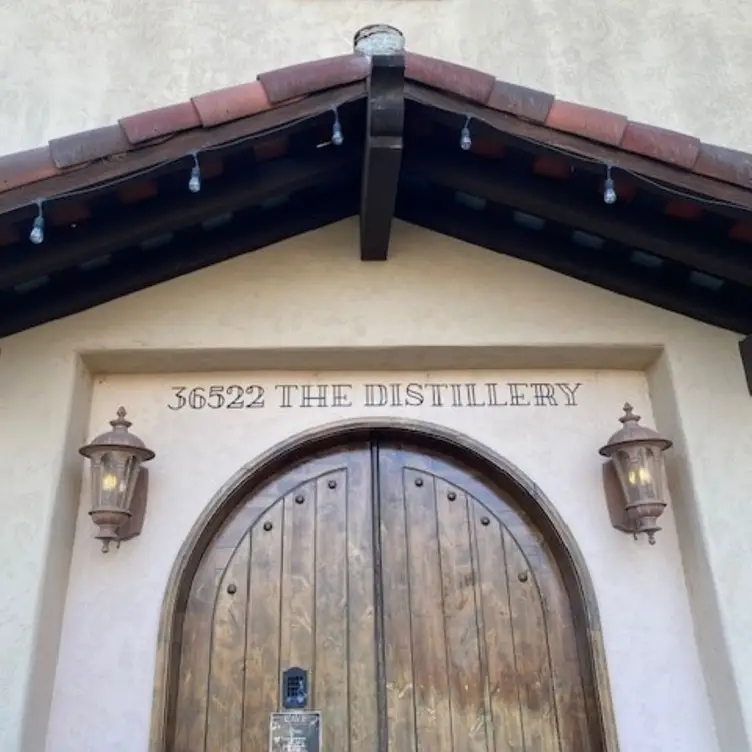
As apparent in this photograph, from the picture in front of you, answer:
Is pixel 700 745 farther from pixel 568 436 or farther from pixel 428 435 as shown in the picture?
pixel 428 435

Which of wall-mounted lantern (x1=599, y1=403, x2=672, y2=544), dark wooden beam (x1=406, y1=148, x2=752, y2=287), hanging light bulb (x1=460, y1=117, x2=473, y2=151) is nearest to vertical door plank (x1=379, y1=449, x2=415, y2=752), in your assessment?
wall-mounted lantern (x1=599, y1=403, x2=672, y2=544)

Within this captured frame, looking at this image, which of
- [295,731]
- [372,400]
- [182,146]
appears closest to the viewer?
[182,146]

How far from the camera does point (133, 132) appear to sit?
2895mm

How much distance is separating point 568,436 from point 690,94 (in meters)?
2.01

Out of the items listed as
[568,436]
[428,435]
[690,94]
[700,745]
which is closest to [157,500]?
[428,435]

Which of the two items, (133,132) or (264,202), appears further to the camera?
(264,202)

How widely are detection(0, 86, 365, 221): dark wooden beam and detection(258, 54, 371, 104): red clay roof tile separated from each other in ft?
0.12

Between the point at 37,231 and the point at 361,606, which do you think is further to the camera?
the point at 361,606

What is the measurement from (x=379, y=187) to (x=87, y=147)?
1.16 m

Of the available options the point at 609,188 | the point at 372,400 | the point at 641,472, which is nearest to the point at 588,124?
the point at 609,188

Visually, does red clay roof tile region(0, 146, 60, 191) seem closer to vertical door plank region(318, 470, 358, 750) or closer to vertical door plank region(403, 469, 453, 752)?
vertical door plank region(318, 470, 358, 750)

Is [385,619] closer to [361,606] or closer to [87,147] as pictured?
[361,606]

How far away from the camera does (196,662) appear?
11.3 ft

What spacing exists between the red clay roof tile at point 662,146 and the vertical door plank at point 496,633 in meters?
1.75
